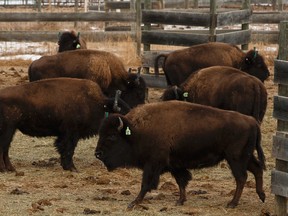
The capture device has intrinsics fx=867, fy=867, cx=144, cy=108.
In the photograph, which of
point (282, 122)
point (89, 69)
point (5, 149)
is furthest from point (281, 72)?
point (89, 69)

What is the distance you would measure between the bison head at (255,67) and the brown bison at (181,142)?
605 cm

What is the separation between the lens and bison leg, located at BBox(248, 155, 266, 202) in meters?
9.85

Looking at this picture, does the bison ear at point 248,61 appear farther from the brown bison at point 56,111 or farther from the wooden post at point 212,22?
the brown bison at point 56,111

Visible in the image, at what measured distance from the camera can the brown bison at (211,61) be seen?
1605 cm

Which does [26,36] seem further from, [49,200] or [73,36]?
[49,200]

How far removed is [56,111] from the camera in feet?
40.1

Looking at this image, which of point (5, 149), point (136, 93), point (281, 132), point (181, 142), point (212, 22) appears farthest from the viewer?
point (212, 22)

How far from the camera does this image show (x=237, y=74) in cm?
1347

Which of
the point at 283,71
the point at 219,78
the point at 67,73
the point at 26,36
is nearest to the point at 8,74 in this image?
the point at 26,36

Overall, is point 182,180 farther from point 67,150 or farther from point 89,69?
point 89,69

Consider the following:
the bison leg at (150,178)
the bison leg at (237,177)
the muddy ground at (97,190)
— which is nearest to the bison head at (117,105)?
the muddy ground at (97,190)

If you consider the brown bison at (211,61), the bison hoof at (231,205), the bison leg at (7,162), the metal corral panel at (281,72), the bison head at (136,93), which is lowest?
the bison leg at (7,162)

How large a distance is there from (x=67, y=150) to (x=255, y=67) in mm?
5192

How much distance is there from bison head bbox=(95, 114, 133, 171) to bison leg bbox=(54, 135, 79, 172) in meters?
2.04
